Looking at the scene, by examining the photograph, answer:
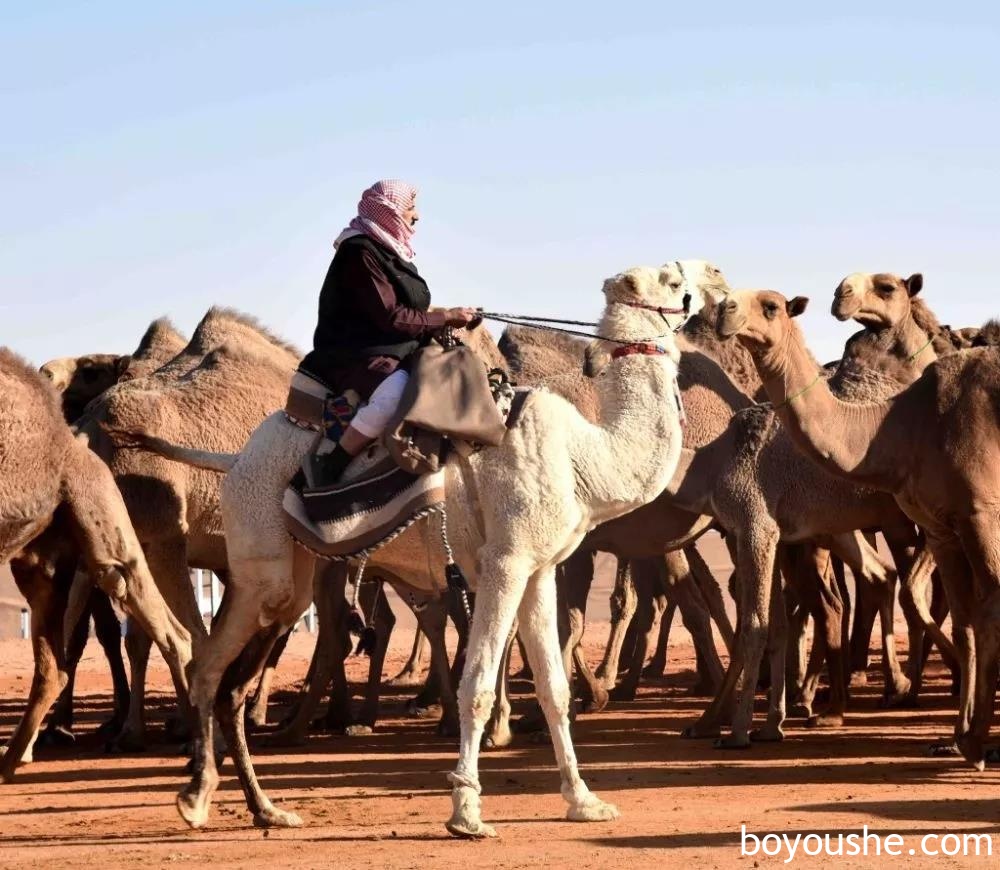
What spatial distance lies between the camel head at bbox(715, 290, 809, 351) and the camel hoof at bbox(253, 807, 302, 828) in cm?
338

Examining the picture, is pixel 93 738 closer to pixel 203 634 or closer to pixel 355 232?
pixel 203 634

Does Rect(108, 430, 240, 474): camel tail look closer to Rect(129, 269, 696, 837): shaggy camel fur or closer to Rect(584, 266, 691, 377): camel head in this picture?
Rect(129, 269, 696, 837): shaggy camel fur

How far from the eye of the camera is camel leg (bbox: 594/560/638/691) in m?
15.3

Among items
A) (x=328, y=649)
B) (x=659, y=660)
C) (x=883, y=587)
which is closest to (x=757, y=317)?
(x=328, y=649)

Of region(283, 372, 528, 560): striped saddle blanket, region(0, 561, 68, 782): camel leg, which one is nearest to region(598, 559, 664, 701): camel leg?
region(0, 561, 68, 782): camel leg

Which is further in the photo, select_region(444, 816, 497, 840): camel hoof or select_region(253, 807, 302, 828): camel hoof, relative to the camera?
select_region(253, 807, 302, 828): camel hoof

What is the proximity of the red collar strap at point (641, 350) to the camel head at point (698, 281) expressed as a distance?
1.11 ft

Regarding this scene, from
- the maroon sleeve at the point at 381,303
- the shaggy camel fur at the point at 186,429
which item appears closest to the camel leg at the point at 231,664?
the maroon sleeve at the point at 381,303

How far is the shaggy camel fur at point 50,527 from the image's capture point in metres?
10.0

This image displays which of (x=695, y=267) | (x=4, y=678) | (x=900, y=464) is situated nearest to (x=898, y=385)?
(x=900, y=464)

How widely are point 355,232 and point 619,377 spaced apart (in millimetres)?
1350

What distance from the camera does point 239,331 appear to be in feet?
45.7

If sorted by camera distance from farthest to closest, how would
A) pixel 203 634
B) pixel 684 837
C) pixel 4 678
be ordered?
pixel 4 678 → pixel 203 634 → pixel 684 837

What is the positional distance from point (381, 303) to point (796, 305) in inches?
121
